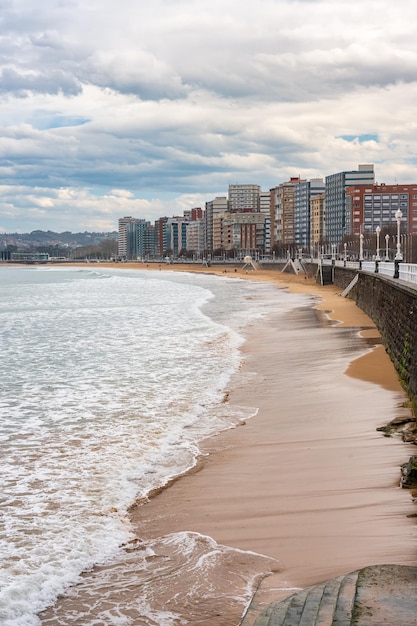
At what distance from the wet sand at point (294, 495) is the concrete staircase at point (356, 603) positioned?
743 millimetres

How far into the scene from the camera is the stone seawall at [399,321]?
494 inches

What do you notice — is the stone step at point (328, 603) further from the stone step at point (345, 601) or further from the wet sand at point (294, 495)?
the wet sand at point (294, 495)

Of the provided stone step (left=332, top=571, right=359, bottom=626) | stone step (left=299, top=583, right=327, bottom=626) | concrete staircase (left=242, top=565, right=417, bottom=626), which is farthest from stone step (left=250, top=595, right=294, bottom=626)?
stone step (left=332, top=571, right=359, bottom=626)

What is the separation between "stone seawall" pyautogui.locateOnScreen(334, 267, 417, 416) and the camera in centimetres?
1255

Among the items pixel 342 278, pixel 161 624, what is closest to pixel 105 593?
pixel 161 624

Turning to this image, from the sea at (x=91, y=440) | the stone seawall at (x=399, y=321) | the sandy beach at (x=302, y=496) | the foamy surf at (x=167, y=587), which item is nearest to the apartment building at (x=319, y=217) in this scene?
the stone seawall at (x=399, y=321)

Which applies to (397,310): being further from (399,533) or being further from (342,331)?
(399,533)

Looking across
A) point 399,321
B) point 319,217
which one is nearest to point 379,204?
point 319,217

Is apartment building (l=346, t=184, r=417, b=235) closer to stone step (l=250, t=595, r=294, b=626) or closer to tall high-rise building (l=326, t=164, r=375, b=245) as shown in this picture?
tall high-rise building (l=326, t=164, r=375, b=245)

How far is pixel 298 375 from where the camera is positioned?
14938 millimetres

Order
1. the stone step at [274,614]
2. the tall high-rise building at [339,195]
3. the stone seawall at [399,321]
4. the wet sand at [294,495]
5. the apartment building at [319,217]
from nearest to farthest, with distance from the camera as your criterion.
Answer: the stone step at [274,614], the wet sand at [294,495], the stone seawall at [399,321], the tall high-rise building at [339,195], the apartment building at [319,217]

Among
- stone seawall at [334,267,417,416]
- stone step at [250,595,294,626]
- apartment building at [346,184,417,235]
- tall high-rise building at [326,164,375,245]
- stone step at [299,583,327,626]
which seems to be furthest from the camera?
tall high-rise building at [326,164,375,245]

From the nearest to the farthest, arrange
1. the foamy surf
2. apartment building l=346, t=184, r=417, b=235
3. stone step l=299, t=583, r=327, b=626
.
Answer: stone step l=299, t=583, r=327, b=626 < the foamy surf < apartment building l=346, t=184, r=417, b=235

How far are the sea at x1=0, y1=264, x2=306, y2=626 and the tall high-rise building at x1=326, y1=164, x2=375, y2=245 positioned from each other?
162 meters
